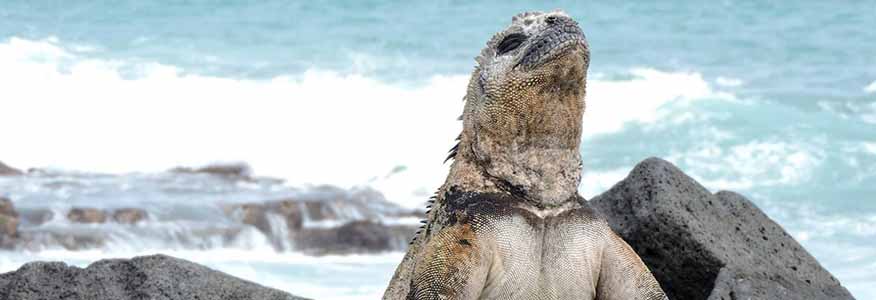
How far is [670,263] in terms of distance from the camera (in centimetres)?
816

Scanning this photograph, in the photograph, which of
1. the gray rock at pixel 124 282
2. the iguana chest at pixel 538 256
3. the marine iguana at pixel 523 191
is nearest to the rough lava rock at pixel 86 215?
the gray rock at pixel 124 282

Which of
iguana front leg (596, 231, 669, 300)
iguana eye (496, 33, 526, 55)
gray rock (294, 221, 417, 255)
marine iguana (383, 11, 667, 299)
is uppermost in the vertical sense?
gray rock (294, 221, 417, 255)

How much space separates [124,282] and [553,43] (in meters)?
3.23

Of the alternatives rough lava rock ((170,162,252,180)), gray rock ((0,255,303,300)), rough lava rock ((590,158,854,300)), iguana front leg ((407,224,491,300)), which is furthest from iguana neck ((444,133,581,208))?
rough lava rock ((170,162,252,180))

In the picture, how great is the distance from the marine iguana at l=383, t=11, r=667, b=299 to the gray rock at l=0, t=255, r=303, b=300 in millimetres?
2364

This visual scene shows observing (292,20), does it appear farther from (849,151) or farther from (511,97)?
(511,97)

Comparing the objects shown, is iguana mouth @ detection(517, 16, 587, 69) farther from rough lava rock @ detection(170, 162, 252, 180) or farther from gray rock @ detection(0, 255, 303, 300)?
rough lava rock @ detection(170, 162, 252, 180)

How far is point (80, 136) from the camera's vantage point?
2783 centimetres

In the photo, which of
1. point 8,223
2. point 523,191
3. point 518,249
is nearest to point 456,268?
point 518,249

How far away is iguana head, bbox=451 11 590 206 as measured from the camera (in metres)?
5.49

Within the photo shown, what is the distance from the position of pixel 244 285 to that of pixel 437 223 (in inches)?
97.9

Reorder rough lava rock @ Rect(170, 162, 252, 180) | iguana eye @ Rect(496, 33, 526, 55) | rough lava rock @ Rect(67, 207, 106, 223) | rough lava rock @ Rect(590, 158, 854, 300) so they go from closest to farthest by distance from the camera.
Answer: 1. iguana eye @ Rect(496, 33, 526, 55)
2. rough lava rock @ Rect(590, 158, 854, 300)
3. rough lava rock @ Rect(67, 207, 106, 223)
4. rough lava rock @ Rect(170, 162, 252, 180)

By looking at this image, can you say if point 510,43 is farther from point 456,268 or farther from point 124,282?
point 124,282

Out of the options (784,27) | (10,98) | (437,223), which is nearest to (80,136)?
(10,98)
